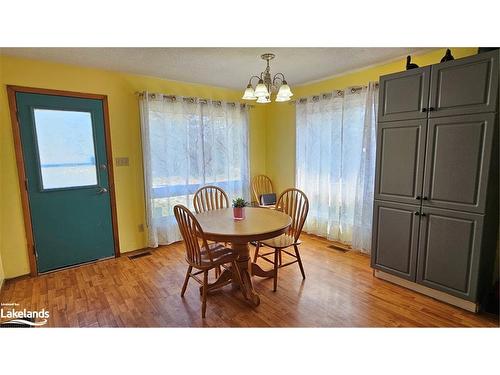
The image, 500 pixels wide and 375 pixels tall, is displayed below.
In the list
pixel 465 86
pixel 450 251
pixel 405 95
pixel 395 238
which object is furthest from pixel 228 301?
pixel 465 86

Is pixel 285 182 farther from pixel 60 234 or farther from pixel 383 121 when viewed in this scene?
pixel 60 234

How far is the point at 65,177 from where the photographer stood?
295 cm

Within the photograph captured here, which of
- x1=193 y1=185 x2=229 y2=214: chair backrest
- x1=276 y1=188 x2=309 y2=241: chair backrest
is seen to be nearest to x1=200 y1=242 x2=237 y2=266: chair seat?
x1=276 y1=188 x2=309 y2=241: chair backrest

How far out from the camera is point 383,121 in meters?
2.50

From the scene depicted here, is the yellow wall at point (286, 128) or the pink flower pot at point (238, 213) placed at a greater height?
the yellow wall at point (286, 128)

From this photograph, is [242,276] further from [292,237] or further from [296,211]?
[296,211]

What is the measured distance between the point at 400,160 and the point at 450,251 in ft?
2.82

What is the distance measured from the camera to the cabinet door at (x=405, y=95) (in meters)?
2.20

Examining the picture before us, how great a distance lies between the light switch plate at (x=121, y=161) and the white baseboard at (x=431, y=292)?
3.23 meters

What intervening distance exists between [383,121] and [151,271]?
291 centimetres

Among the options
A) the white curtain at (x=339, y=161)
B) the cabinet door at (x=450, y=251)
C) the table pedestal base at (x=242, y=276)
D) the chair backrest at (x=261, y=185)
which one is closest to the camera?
the cabinet door at (x=450, y=251)

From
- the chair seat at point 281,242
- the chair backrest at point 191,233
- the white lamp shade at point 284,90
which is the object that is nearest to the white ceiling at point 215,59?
the white lamp shade at point 284,90

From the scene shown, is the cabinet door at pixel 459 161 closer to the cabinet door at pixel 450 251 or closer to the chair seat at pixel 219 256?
the cabinet door at pixel 450 251
